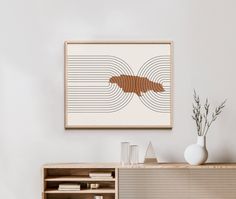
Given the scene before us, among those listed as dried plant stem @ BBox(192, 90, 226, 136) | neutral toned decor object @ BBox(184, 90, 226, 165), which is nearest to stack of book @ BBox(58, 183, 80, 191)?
neutral toned decor object @ BBox(184, 90, 226, 165)

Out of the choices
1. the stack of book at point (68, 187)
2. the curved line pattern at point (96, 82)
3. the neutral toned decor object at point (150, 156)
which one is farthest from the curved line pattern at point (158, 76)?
the stack of book at point (68, 187)

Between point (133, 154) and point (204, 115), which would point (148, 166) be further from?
point (204, 115)

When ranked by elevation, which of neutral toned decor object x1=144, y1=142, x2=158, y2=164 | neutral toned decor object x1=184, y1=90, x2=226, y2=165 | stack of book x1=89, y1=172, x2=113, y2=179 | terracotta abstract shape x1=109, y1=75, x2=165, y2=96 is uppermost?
terracotta abstract shape x1=109, y1=75, x2=165, y2=96

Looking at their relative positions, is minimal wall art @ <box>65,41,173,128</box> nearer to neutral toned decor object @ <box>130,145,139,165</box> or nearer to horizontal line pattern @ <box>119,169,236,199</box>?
neutral toned decor object @ <box>130,145,139,165</box>

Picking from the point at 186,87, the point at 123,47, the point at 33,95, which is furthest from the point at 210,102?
the point at 33,95

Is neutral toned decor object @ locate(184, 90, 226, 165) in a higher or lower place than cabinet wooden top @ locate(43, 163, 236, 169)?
higher

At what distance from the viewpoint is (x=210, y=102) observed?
356 cm

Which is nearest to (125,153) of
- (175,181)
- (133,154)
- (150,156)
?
(133,154)

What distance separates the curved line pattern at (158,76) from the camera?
11.7 feet

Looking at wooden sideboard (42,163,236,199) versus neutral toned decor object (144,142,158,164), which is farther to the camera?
neutral toned decor object (144,142,158,164)

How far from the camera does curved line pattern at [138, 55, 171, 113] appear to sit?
355cm

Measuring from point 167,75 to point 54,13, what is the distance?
3.03 ft

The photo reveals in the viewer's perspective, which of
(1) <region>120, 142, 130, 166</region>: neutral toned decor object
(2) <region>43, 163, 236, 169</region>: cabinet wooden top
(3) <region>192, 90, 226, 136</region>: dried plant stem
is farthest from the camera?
(3) <region>192, 90, 226, 136</region>: dried plant stem

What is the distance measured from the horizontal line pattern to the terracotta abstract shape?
24.0 inches
